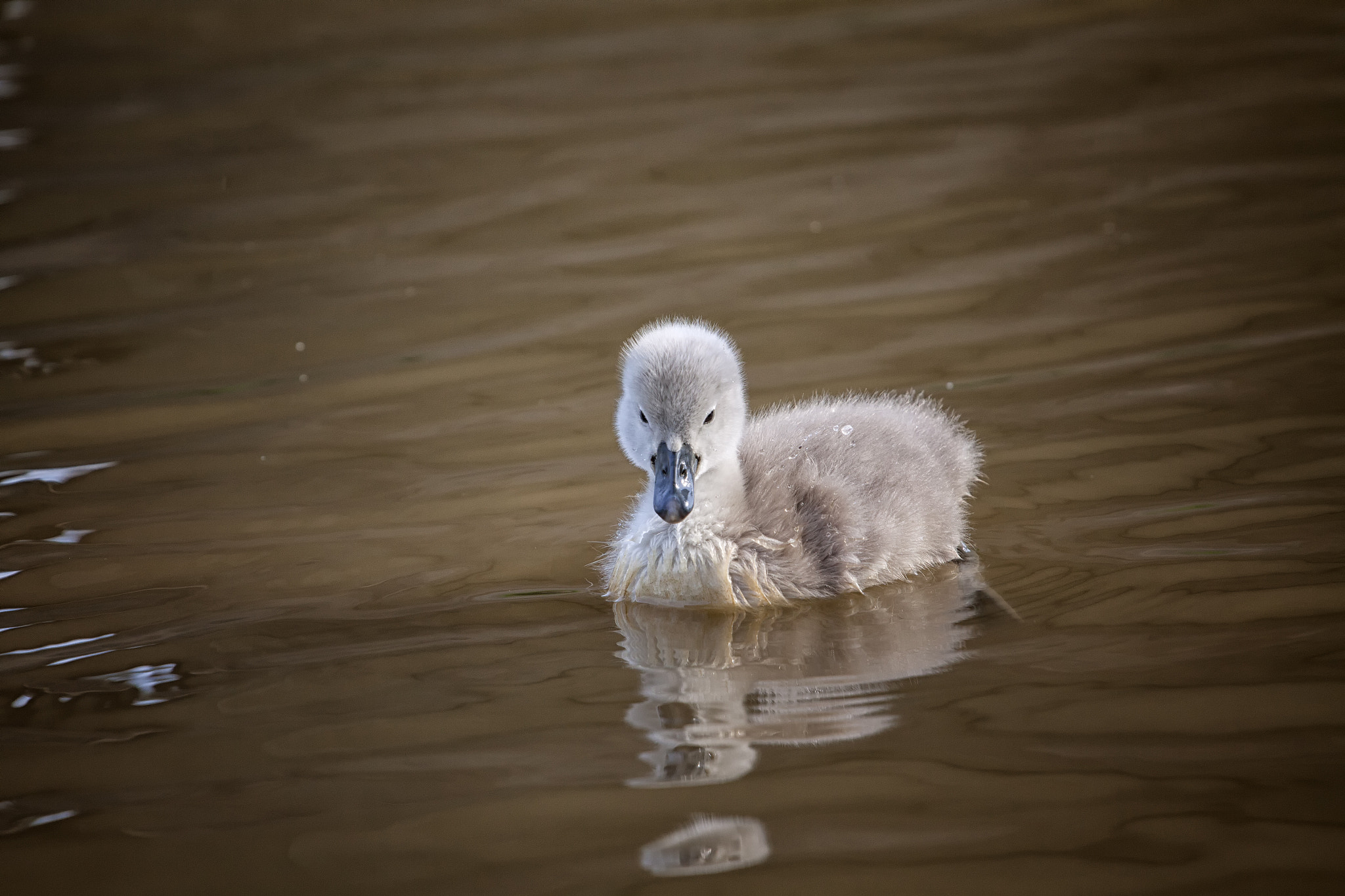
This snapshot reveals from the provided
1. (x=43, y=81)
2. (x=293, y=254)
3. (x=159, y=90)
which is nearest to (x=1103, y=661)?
Result: (x=293, y=254)

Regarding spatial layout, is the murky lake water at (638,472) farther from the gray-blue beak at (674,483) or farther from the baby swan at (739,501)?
the gray-blue beak at (674,483)

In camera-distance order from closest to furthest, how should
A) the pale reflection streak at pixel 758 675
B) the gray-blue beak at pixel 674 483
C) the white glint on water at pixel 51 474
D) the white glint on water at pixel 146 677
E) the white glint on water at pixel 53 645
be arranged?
1. the pale reflection streak at pixel 758 675
2. the white glint on water at pixel 146 677
3. the gray-blue beak at pixel 674 483
4. the white glint on water at pixel 53 645
5. the white glint on water at pixel 51 474

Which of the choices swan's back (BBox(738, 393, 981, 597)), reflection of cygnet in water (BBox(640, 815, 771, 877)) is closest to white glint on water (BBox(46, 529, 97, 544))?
swan's back (BBox(738, 393, 981, 597))

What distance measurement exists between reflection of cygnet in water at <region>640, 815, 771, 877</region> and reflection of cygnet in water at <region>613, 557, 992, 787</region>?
0.13 metres

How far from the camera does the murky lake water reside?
2.46 meters

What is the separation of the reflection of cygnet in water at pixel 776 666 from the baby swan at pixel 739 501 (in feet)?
0.21

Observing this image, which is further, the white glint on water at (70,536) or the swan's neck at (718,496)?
the white glint on water at (70,536)

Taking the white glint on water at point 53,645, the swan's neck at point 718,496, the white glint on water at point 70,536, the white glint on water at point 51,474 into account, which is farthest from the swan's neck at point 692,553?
the white glint on water at point 51,474

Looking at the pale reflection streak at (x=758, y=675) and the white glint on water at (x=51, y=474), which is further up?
the white glint on water at (x=51, y=474)

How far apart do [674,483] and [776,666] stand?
0.46m

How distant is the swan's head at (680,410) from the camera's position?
3.23m

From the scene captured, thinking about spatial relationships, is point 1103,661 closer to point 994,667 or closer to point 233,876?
point 994,667

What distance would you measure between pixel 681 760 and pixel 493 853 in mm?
371

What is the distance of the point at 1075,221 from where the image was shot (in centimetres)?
577
